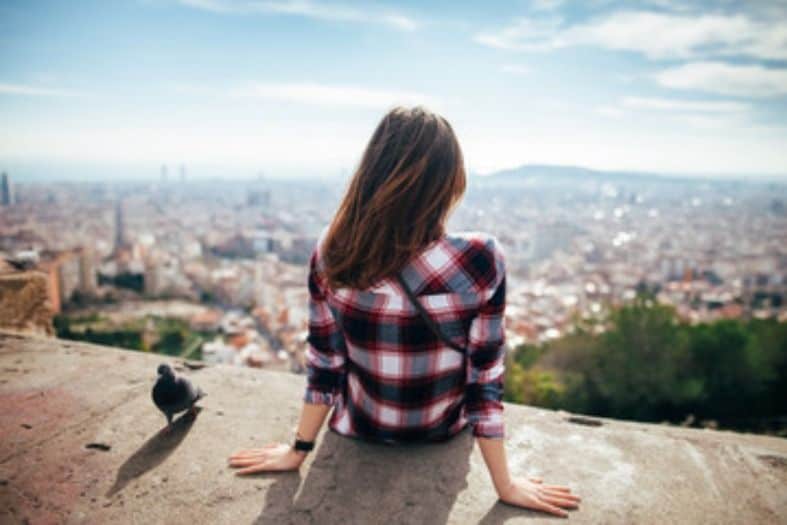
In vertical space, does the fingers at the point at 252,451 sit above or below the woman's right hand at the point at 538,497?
below

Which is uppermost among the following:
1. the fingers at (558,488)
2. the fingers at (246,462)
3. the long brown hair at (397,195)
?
the long brown hair at (397,195)

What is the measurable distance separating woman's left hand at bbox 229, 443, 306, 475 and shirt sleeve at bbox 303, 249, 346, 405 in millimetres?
182

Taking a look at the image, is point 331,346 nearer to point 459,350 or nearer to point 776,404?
point 459,350

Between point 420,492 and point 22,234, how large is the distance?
2918cm

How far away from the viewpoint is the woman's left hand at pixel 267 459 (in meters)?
1.38

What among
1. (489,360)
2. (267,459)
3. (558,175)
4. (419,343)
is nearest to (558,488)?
(489,360)

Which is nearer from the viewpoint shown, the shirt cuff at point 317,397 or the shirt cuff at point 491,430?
the shirt cuff at point 491,430

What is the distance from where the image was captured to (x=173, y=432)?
1.60 meters

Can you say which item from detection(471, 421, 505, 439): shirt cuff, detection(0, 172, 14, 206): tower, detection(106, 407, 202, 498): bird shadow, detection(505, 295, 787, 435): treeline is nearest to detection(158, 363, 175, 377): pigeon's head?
detection(106, 407, 202, 498): bird shadow

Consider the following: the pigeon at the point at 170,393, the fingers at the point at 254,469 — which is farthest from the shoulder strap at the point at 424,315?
the pigeon at the point at 170,393

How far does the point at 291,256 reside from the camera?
38594 mm

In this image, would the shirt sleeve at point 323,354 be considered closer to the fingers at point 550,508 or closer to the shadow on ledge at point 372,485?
the shadow on ledge at point 372,485

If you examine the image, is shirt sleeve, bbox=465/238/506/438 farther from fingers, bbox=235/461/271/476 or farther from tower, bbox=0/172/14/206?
tower, bbox=0/172/14/206

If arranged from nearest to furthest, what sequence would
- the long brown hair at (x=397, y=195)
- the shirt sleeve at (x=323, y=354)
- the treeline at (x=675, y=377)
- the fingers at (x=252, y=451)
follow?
the long brown hair at (x=397, y=195)
the shirt sleeve at (x=323, y=354)
the fingers at (x=252, y=451)
the treeline at (x=675, y=377)
